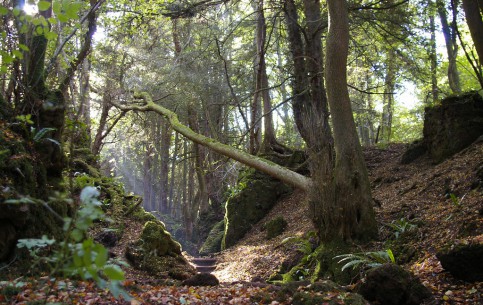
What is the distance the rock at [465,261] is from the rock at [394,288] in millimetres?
524

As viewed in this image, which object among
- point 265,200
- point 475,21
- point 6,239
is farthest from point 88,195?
point 265,200

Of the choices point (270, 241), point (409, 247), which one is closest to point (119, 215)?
point (270, 241)

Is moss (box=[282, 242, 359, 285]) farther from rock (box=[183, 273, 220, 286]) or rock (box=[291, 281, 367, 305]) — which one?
rock (box=[183, 273, 220, 286])

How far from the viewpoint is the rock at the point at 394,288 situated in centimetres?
411

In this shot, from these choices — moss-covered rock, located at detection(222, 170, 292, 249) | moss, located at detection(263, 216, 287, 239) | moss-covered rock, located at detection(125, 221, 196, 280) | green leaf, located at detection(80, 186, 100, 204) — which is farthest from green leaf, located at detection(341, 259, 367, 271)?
moss-covered rock, located at detection(222, 170, 292, 249)

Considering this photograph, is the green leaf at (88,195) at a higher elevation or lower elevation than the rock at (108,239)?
higher

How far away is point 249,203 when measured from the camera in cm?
1384

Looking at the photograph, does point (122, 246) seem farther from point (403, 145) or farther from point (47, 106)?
point (403, 145)

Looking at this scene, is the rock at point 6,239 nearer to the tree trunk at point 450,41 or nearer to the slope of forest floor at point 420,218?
the slope of forest floor at point 420,218

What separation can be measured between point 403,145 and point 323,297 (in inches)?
486

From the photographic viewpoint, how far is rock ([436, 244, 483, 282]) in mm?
4320

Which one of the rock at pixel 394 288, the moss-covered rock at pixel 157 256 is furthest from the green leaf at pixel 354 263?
the moss-covered rock at pixel 157 256

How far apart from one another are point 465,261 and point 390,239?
2201mm

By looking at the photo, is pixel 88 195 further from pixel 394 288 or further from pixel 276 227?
pixel 276 227
